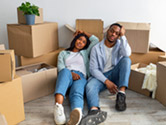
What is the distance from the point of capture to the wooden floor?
4.55ft

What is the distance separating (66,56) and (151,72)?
2.83 feet

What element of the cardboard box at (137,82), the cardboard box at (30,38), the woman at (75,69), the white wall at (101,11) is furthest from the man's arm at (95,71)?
the white wall at (101,11)

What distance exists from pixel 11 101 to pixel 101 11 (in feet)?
5.13

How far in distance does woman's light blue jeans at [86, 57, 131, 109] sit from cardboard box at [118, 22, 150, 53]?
44 centimetres

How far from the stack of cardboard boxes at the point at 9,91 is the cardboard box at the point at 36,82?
31cm

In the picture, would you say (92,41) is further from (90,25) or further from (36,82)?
(36,82)

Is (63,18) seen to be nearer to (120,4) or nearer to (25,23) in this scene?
(25,23)

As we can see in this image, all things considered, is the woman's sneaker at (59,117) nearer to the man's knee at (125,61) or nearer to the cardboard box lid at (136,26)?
the man's knee at (125,61)

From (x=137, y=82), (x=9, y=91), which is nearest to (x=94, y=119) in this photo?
(x=9, y=91)

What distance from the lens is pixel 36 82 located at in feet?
5.56

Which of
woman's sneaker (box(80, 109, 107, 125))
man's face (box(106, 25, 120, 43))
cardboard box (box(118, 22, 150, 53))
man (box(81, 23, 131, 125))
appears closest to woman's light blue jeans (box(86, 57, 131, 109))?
man (box(81, 23, 131, 125))

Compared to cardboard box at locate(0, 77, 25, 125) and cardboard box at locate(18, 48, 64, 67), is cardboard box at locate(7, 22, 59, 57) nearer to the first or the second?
cardboard box at locate(18, 48, 64, 67)

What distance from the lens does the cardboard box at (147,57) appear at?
6.88ft

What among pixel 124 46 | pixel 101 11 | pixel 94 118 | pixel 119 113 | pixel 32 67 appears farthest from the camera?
Answer: pixel 101 11
